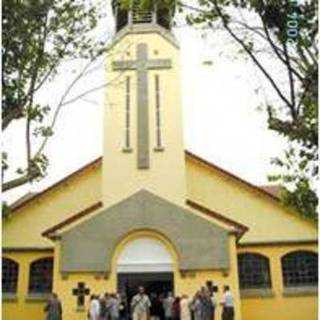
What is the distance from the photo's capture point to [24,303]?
2780cm

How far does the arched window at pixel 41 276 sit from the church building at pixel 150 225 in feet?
0.14

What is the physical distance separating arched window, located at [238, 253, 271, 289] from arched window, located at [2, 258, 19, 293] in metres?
9.29

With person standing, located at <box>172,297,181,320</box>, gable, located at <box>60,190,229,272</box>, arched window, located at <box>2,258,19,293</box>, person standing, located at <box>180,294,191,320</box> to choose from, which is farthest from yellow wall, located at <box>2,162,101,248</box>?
person standing, located at <box>180,294,191,320</box>

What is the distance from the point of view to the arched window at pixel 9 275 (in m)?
28.3

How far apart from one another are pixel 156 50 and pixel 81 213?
7.82m

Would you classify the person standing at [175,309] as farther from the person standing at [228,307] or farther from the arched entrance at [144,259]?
the arched entrance at [144,259]

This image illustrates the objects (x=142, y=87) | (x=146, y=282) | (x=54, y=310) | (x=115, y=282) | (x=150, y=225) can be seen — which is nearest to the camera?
(x=54, y=310)

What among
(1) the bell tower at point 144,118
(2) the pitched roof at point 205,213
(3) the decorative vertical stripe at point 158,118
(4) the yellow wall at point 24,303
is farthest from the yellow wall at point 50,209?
(3) the decorative vertical stripe at point 158,118

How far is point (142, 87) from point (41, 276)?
8912 millimetres

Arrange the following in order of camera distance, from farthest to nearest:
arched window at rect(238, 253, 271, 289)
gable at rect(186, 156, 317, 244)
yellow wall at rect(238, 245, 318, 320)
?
gable at rect(186, 156, 317, 244) → arched window at rect(238, 253, 271, 289) → yellow wall at rect(238, 245, 318, 320)

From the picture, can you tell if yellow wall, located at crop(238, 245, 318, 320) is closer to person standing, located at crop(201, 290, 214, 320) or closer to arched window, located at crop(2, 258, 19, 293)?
person standing, located at crop(201, 290, 214, 320)

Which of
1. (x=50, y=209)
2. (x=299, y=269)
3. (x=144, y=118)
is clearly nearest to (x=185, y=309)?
(x=299, y=269)

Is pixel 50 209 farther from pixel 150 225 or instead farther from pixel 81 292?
pixel 150 225

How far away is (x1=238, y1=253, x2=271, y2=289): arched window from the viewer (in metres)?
28.3
